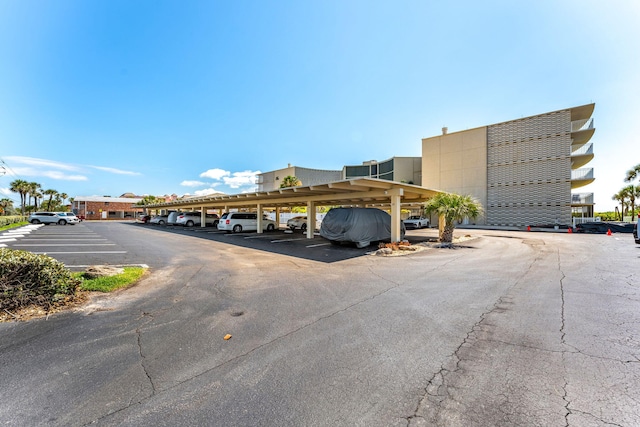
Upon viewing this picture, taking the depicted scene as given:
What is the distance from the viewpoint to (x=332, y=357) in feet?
10.9

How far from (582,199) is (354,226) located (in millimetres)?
35832

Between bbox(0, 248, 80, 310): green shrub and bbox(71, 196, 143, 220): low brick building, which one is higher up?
bbox(71, 196, 143, 220): low brick building

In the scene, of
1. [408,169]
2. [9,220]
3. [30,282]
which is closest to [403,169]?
[408,169]

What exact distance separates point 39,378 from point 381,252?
1091 cm

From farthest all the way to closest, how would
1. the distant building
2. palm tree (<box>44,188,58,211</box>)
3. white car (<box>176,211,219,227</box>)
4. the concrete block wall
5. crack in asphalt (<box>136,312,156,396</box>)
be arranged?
the distant building, palm tree (<box>44,188,58,211</box>), white car (<box>176,211,219,227</box>), the concrete block wall, crack in asphalt (<box>136,312,156,396</box>)

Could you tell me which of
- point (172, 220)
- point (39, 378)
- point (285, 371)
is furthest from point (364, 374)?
point (172, 220)

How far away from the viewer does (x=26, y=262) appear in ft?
16.4

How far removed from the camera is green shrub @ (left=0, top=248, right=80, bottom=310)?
15.5 feet

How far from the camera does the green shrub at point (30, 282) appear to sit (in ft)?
15.5

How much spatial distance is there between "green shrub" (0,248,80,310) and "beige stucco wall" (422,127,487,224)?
4075 centimetres

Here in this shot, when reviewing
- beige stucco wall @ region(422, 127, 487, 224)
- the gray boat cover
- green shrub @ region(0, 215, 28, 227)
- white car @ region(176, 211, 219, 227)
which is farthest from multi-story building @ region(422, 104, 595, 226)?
green shrub @ region(0, 215, 28, 227)

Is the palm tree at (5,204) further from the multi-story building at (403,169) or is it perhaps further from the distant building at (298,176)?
the multi-story building at (403,169)

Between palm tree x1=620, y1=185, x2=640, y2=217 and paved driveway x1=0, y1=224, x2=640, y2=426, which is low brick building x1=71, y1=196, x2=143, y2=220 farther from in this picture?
palm tree x1=620, y1=185, x2=640, y2=217

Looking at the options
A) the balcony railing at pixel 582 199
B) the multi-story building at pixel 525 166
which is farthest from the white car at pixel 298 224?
the balcony railing at pixel 582 199
